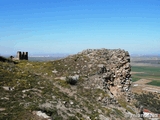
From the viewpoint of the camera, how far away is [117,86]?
2312cm

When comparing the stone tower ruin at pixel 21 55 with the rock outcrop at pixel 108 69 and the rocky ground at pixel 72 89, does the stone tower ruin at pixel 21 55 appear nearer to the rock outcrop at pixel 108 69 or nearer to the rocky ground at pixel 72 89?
the rocky ground at pixel 72 89

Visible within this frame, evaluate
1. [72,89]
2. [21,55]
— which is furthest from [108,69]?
[21,55]

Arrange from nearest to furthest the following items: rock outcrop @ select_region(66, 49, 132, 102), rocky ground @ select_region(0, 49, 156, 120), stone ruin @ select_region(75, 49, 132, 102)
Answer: rocky ground @ select_region(0, 49, 156, 120) < rock outcrop @ select_region(66, 49, 132, 102) < stone ruin @ select_region(75, 49, 132, 102)

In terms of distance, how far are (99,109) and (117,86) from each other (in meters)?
8.17

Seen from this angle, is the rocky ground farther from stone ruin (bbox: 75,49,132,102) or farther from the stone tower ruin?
the stone tower ruin

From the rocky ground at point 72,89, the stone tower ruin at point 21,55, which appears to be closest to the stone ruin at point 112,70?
the rocky ground at point 72,89

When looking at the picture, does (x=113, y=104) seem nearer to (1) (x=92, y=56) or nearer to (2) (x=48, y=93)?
(2) (x=48, y=93)

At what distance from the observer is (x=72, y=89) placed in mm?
18344

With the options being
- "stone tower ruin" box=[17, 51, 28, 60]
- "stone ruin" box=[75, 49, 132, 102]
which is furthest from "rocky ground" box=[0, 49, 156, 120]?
"stone tower ruin" box=[17, 51, 28, 60]

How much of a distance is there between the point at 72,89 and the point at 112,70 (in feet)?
24.6

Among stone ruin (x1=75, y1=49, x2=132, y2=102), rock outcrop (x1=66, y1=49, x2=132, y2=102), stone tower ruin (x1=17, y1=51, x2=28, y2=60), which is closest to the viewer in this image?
rock outcrop (x1=66, y1=49, x2=132, y2=102)

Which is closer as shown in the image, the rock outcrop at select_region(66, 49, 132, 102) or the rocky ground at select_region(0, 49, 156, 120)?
the rocky ground at select_region(0, 49, 156, 120)

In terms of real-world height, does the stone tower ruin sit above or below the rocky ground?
above

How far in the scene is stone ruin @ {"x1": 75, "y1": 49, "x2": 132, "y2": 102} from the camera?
22295mm
